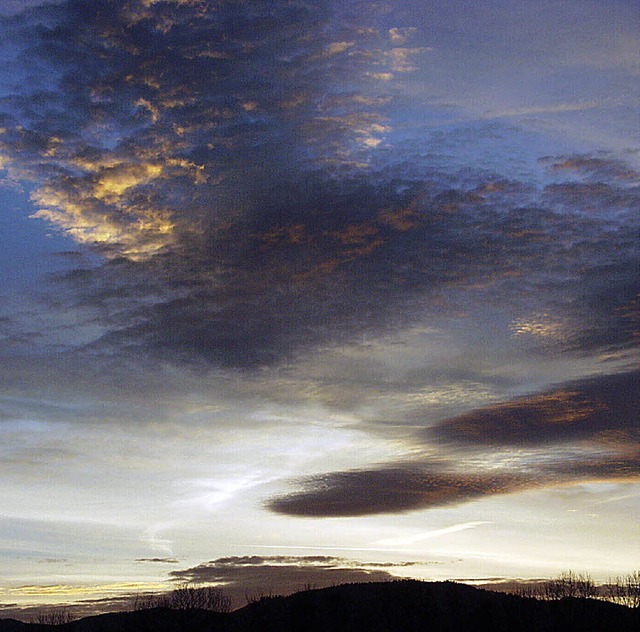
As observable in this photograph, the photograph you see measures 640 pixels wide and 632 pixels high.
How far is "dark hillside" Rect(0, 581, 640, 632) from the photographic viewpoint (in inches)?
5832

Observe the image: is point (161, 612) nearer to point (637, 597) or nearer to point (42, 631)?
point (42, 631)

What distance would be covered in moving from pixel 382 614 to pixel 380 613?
0.61 meters

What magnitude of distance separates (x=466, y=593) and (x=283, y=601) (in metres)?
37.9

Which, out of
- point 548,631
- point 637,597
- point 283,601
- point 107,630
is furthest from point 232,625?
point 637,597

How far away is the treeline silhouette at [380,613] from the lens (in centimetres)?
14689

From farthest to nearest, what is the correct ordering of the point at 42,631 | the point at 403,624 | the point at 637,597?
1. the point at 42,631
2. the point at 403,624
3. the point at 637,597

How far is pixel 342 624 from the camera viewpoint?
546ft

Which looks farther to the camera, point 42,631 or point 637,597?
point 42,631

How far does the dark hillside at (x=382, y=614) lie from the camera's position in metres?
148

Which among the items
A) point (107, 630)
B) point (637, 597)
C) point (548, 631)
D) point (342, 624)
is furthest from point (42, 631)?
point (637, 597)

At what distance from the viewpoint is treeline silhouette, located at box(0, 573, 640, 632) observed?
5783 inches

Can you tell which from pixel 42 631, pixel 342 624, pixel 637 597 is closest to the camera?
pixel 637 597

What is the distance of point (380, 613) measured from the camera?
16212cm

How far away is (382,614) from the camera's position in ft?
530
